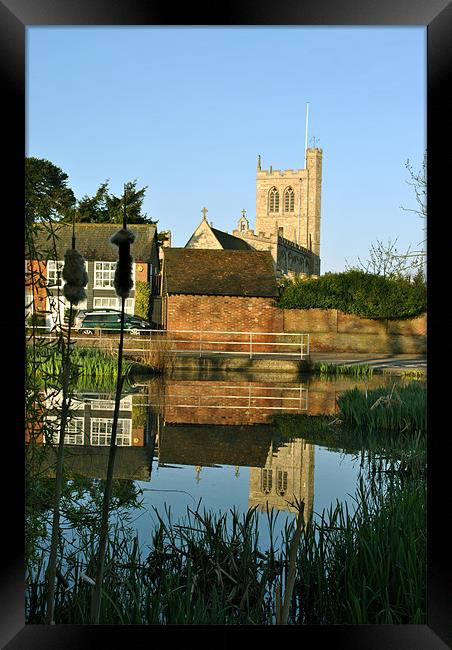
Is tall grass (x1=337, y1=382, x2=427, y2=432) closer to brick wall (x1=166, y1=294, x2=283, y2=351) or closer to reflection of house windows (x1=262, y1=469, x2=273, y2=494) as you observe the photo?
reflection of house windows (x1=262, y1=469, x2=273, y2=494)

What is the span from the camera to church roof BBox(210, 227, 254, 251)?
3925 cm

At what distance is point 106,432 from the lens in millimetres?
7094

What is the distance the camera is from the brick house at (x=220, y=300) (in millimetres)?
21922

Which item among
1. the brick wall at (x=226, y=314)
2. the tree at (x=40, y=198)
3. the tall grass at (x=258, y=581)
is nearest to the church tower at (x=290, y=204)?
the brick wall at (x=226, y=314)

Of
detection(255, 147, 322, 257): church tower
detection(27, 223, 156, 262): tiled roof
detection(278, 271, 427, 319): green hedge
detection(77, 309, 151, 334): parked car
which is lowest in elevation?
detection(77, 309, 151, 334): parked car

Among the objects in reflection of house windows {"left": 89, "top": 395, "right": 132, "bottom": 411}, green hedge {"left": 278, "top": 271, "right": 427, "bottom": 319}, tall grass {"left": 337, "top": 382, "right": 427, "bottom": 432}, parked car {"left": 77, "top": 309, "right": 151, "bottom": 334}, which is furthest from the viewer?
green hedge {"left": 278, "top": 271, "right": 427, "bottom": 319}

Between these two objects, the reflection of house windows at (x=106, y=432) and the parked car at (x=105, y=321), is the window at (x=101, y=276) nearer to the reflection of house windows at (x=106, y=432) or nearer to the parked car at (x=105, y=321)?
the parked car at (x=105, y=321)

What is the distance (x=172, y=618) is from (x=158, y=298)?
22.5 meters

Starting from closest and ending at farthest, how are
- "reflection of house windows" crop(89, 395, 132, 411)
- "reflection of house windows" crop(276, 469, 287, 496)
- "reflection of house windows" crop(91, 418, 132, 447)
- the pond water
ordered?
the pond water, "reflection of house windows" crop(276, 469, 287, 496), "reflection of house windows" crop(91, 418, 132, 447), "reflection of house windows" crop(89, 395, 132, 411)

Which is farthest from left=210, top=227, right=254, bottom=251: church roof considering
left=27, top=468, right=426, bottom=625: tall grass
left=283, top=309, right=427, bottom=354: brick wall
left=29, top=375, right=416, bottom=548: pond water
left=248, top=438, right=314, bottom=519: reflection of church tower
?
left=27, top=468, right=426, bottom=625: tall grass

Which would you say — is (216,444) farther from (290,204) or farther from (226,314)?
(290,204)

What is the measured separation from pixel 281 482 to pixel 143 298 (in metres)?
18.8

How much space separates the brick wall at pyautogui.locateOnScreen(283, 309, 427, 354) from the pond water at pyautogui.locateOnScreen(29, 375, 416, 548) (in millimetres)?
10766
